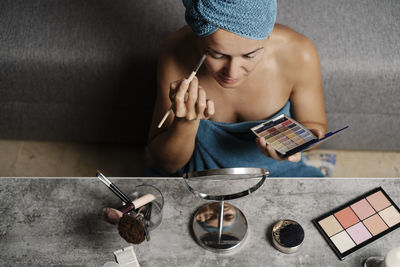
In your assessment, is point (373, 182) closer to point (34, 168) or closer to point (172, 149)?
point (172, 149)

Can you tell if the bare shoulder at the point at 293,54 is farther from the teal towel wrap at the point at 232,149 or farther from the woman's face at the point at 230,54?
the woman's face at the point at 230,54

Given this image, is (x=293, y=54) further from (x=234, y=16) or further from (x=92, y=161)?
(x=92, y=161)

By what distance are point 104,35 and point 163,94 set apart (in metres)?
0.45

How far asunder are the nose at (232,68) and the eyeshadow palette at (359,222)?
0.38 meters

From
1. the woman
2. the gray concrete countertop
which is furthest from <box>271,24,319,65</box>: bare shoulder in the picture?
the gray concrete countertop

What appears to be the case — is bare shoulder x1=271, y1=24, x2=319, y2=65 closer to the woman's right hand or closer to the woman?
the woman

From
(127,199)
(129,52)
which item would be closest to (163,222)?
(127,199)

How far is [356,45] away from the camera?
143 centimetres

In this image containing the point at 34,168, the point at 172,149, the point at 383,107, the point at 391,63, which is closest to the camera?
the point at 172,149

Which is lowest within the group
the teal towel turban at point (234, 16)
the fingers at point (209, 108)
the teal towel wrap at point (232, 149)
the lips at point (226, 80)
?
the teal towel wrap at point (232, 149)

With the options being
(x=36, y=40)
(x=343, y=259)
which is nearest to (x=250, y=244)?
(x=343, y=259)

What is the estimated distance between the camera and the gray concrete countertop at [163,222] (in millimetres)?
861

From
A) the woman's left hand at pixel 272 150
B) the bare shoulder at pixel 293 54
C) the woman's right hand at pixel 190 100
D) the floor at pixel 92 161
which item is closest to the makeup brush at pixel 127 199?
the woman's right hand at pixel 190 100

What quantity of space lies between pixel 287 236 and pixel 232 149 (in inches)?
15.1
